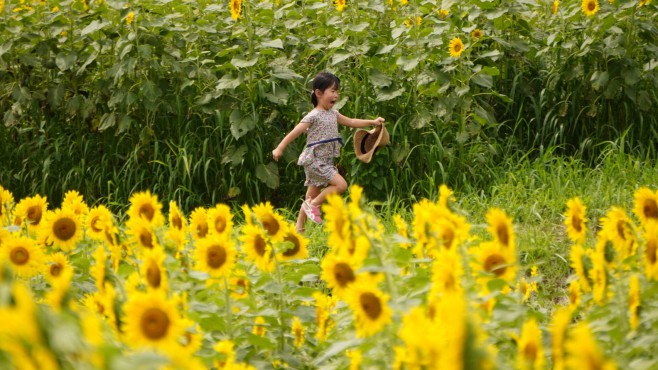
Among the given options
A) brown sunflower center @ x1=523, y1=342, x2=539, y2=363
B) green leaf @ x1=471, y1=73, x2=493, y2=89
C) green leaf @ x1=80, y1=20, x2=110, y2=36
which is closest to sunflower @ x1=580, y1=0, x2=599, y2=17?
green leaf @ x1=471, y1=73, x2=493, y2=89

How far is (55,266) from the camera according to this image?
2.97m

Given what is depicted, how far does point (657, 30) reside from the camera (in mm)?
6160

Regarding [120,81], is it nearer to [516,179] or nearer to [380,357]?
[516,179]

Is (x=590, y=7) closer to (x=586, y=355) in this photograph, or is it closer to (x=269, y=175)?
(x=269, y=175)

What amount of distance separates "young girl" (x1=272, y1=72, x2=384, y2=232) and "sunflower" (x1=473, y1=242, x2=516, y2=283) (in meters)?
3.39

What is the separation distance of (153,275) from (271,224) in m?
0.53

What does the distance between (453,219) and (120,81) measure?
469 centimetres

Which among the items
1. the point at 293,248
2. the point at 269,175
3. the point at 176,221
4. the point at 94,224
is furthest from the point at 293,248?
the point at 269,175

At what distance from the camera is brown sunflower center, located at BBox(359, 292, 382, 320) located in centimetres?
188

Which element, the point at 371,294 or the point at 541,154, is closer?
the point at 371,294

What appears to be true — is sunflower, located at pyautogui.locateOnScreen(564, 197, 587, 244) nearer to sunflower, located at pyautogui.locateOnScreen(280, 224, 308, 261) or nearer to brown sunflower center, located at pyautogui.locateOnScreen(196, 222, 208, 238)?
sunflower, located at pyautogui.locateOnScreen(280, 224, 308, 261)

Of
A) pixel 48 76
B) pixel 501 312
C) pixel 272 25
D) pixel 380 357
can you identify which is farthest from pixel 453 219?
pixel 48 76

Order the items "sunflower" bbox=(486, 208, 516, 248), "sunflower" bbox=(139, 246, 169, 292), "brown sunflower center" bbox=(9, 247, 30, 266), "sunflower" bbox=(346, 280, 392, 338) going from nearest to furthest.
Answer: "sunflower" bbox=(346, 280, 392, 338)
"sunflower" bbox=(486, 208, 516, 248)
"sunflower" bbox=(139, 246, 169, 292)
"brown sunflower center" bbox=(9, 247, 30, 266)

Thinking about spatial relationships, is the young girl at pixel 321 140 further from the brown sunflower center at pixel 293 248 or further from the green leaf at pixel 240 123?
the brown sunflower center at pixel 293 248
